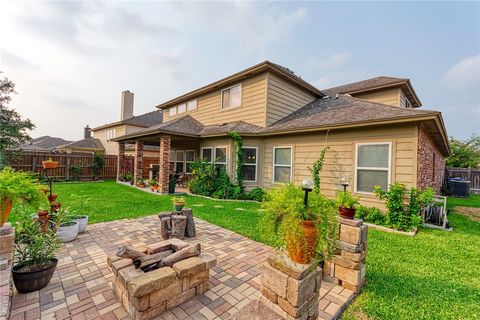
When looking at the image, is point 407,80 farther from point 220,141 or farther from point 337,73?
point 220,141

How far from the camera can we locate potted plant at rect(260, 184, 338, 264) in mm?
1865

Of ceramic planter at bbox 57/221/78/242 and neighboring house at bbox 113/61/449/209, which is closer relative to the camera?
ceramic planter at bbox 57/221/78/242

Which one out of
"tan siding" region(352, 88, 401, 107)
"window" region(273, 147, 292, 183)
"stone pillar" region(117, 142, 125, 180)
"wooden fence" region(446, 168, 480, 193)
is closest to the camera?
"window" region(273, 147, 292, 183)

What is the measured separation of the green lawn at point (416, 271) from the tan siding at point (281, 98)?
539cm

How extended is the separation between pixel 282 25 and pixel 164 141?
24.2ft

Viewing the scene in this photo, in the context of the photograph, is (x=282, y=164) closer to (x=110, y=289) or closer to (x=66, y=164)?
(x=110, y=289)

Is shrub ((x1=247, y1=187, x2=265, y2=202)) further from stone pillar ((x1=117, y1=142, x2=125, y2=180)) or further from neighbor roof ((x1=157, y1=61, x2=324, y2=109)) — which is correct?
stone pillar ((x1=117, y1=142, x2=125, y2=180))

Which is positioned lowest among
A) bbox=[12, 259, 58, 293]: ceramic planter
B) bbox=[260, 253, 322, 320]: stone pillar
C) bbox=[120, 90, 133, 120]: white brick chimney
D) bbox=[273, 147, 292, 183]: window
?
bbox=[12, 259, 58, 293]: ceramic planter

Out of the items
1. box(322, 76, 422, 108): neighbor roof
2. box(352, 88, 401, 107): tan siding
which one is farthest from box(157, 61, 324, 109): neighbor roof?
box(352, 88, 401, 107): tan siding

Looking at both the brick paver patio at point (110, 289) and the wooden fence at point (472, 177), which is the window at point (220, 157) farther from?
the wooden fence at point (472, 177)

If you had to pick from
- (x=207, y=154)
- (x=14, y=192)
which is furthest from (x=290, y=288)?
(x=207, y=154)

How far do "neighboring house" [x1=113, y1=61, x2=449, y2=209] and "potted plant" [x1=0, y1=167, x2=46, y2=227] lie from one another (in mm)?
6665

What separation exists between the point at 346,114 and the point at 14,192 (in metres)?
8.71

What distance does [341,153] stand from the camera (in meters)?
6.99
